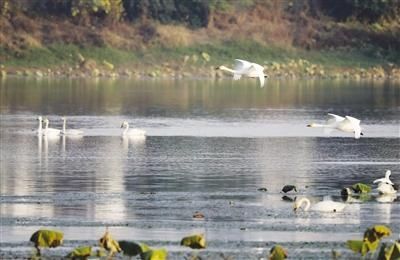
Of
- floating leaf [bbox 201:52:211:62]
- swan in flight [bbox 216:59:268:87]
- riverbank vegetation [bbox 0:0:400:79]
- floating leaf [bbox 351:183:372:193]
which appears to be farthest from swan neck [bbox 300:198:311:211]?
floating leaf [bbox 201:52:211:62]

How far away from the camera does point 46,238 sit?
2189 cm

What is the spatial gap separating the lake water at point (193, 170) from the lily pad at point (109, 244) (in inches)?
36.7

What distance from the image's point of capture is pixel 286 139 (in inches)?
1735

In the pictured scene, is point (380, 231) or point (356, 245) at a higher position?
point (380, 231)

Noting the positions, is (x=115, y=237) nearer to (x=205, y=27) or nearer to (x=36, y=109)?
(x=36, y=109)

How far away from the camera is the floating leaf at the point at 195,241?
71.9 feet

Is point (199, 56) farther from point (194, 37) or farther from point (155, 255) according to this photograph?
point (155, 255)

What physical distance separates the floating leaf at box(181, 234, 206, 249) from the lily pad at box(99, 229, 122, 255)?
3.81ft

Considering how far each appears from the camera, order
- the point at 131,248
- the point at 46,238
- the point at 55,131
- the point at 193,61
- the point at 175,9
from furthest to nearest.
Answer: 1. the point at 175,9
2. the point at 193,61
3. the point at 55,131
4. the point at 46,238
5. the point at 131,248

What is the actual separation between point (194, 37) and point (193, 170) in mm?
52177

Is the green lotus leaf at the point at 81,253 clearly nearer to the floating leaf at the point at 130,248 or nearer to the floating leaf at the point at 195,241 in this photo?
the floating leaf at the point at 130,248

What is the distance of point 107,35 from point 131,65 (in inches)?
91.3

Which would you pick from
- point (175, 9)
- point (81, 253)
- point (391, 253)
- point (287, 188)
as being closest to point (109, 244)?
point (81, 253)

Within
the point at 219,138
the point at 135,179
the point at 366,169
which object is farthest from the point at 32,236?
the point at 219,138
